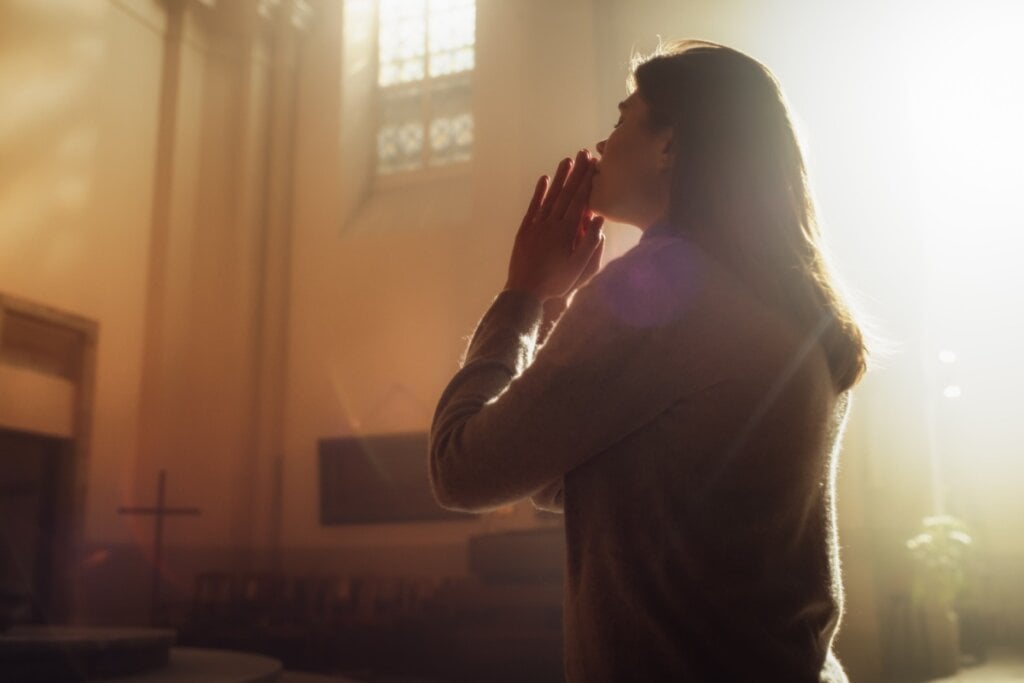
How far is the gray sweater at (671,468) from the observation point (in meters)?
1.02

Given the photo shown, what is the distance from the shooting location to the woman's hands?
128 cm

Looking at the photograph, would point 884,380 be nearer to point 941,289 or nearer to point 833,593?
point 941,289

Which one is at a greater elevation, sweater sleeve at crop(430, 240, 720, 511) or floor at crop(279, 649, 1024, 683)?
sweater sleeve at crop(430, 240, 720, 511)

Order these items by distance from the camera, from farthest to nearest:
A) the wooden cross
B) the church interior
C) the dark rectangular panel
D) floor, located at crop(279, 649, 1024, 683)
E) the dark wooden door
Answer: the dark rectangular panel < the wooden cross < the dark wooden door < the church interior < floor, located at crop(279, 649, 1024, 683)

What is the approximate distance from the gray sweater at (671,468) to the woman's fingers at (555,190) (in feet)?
0.82

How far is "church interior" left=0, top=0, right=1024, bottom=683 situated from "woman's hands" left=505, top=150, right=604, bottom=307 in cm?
669

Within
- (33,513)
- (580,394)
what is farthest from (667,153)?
(33,513)

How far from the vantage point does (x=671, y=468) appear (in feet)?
3.44

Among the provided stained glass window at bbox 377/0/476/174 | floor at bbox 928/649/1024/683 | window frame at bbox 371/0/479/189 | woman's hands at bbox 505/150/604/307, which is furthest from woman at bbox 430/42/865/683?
stained glass window at bbox 377/0/476/174

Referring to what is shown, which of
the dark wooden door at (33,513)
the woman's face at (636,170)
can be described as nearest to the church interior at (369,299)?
the dark wooden door at (33,513)

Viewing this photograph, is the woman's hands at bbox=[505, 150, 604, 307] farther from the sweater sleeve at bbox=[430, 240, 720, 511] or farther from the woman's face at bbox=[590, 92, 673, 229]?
the sweater sleeve at bbox=[430, 240, 720, 511]

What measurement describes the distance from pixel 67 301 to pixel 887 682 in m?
7.34

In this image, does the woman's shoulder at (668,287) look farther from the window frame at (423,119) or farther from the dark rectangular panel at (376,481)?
the window frame at (423,119)

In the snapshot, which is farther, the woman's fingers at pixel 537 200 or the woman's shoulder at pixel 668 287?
the woman's fingers at pixel 537 200
